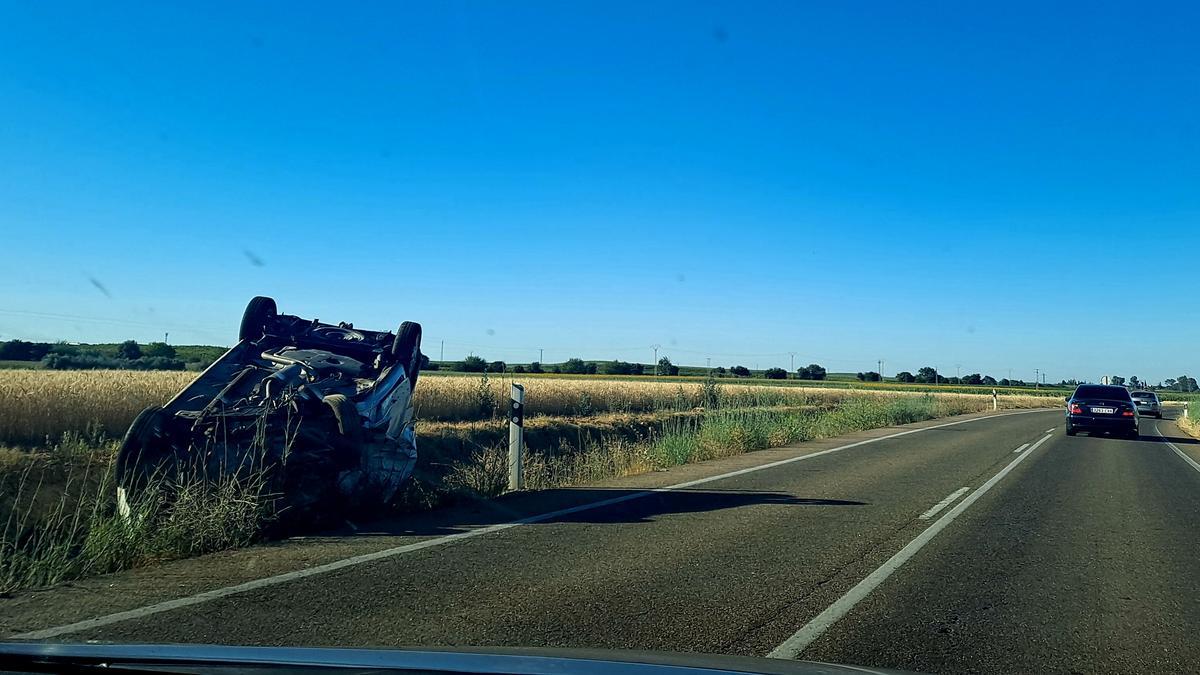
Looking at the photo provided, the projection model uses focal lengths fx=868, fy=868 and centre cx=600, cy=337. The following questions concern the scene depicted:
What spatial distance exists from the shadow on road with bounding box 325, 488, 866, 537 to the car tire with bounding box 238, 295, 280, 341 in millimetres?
3250

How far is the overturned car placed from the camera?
807 cm

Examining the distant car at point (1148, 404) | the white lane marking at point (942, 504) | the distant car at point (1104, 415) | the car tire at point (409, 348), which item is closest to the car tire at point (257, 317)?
the car tire at point (409, 348)

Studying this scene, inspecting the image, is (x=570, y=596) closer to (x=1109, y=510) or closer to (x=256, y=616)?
(x=256, y=616)

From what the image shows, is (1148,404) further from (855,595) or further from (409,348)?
(855,595)

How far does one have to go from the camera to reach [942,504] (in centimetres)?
1067

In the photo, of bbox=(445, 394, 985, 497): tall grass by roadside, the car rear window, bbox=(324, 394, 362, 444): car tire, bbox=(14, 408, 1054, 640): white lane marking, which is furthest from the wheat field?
bbox=(14, 408, 1054, 640): white lane marking

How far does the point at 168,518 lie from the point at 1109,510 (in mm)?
10446

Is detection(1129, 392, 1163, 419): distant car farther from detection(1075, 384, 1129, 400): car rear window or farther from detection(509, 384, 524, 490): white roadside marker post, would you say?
detection(509, 384, 524, 490): white roadside marker post

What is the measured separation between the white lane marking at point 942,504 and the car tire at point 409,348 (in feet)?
19.8

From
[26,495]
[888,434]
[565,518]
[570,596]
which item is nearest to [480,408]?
[888,434]

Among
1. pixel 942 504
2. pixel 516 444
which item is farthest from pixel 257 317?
pixel 942 504

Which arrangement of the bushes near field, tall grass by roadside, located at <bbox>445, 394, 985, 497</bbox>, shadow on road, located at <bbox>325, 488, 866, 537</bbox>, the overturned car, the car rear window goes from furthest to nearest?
the car rear window → tall grass by roadside, located at <bbox>445, 394, 985, 497</bbox> → shadow on road, located at <bbox>325, 488, 866, 537</bbox> → the overturned car → the bushes near field

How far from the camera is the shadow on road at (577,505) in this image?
27.2 ft

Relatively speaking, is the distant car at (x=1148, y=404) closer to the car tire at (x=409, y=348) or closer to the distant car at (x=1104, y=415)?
the distant car at (x=1104, y=415)
